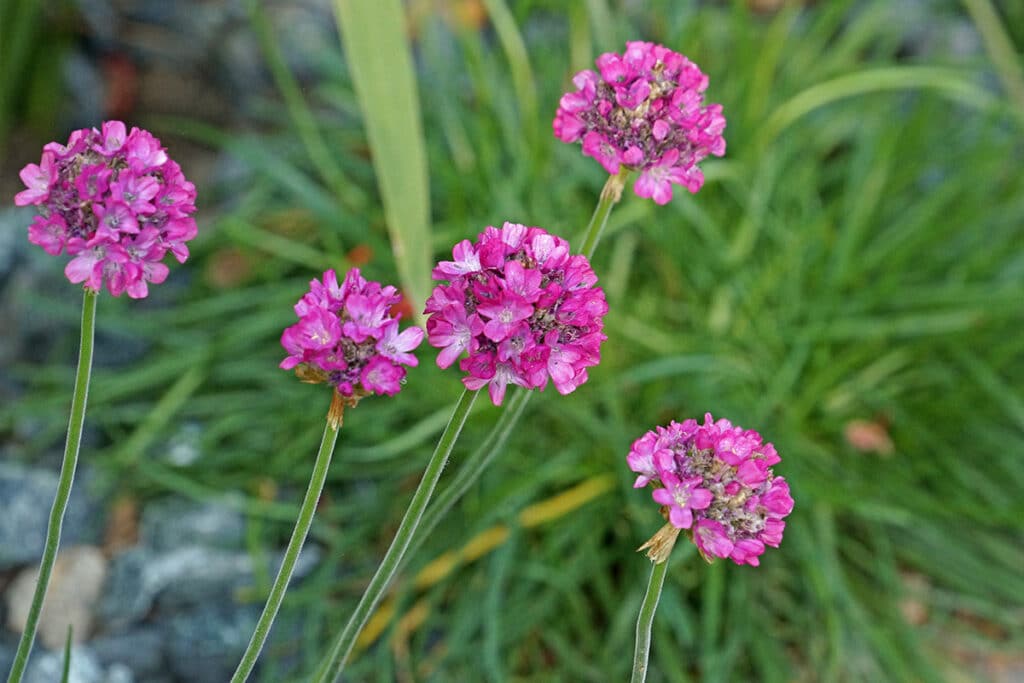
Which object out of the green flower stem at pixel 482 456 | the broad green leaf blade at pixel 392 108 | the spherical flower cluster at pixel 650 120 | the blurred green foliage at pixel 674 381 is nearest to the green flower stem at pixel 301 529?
the green flower stem at pixel 482 456

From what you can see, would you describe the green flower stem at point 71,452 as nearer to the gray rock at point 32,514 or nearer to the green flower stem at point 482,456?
the green flower stem at point 482,456

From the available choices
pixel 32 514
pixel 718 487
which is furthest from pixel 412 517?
pixel 32 514

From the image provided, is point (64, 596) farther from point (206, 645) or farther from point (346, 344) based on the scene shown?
point (346, 344)

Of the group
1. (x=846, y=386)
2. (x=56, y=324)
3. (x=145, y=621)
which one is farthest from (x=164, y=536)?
(x=846, y=386)

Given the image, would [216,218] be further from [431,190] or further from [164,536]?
[164,536]

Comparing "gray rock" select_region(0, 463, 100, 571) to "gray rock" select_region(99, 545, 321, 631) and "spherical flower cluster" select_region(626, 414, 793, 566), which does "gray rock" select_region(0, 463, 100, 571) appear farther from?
"spherical flower cluster" select_region(626, 414, 793, 566)

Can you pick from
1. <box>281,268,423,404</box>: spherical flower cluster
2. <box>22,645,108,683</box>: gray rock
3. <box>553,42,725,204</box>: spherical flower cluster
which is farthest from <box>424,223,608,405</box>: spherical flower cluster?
<box>22,645,108,683</box>: gray rock
